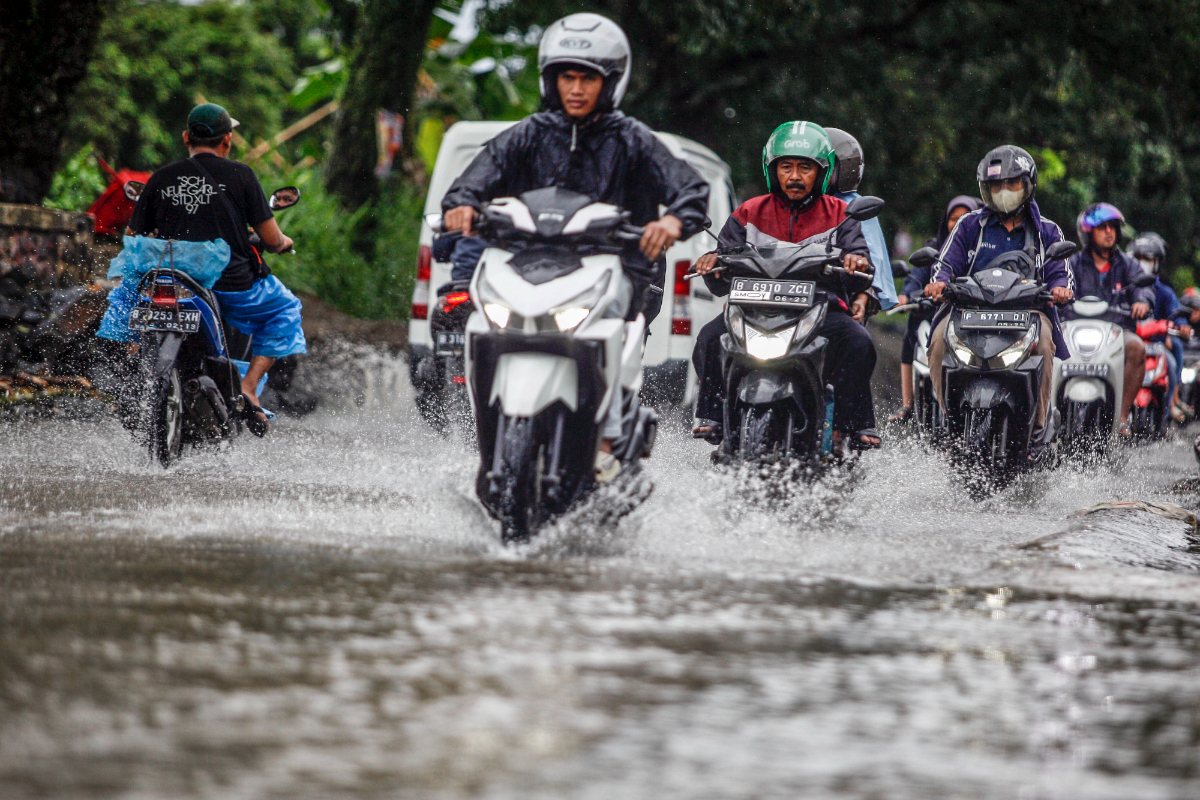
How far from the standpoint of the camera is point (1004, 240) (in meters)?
8.88

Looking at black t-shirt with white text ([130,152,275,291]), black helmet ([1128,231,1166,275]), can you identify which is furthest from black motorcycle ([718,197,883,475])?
black helmet ([1128,231,1166,275])

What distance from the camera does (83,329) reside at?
10.6 metres

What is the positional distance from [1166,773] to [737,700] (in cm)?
80

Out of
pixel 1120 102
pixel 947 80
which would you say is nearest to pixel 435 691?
pixel 1120 102

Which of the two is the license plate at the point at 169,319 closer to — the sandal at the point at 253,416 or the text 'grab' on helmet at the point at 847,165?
the sandal at the point at 253,416

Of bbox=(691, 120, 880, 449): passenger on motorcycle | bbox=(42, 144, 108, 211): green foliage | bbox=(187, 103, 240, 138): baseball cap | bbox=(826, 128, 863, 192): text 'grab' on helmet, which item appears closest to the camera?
bbox=(691, 120, 880, 449): passenger on motorcycle

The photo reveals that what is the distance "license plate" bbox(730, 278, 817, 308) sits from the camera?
273 inches

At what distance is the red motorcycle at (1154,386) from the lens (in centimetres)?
1212

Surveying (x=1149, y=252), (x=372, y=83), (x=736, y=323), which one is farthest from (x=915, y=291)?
(x=372, y=83)

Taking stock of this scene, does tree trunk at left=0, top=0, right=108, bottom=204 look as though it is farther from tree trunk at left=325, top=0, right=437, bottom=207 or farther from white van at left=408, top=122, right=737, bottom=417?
tree trunk at left=325, top=0, right=437, bottom=207

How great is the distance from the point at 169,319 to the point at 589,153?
105 inches

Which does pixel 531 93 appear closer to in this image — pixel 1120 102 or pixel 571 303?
pixel 1120 102

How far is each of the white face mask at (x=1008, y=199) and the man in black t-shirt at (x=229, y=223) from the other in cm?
379

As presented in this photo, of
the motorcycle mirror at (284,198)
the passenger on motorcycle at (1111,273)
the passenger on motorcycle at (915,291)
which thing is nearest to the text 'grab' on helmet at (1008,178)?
the passenger on motorcycle at (915,291)
